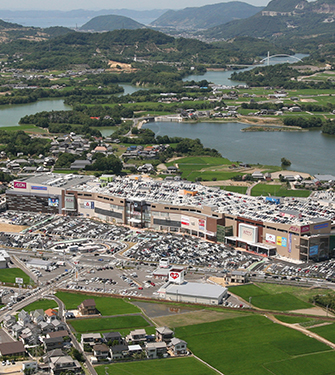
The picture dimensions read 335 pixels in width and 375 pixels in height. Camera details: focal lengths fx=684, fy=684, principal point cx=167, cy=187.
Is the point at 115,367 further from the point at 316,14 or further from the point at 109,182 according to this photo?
the point at 316,14

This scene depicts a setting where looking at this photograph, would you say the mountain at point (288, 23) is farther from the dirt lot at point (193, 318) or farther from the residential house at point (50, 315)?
the residential house at point (50, 315)

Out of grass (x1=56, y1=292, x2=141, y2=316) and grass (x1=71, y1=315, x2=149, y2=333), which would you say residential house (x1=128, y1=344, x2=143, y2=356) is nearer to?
grass (x1=71, y1=315, x2=149, y2=333)

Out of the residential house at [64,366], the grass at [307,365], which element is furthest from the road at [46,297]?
the grass at [307,365]

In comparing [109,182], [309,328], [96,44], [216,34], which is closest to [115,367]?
[309,328]

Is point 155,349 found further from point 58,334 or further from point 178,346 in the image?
point 58,334

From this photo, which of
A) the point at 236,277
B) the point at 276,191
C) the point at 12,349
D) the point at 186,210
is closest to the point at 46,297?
the point at 12,349

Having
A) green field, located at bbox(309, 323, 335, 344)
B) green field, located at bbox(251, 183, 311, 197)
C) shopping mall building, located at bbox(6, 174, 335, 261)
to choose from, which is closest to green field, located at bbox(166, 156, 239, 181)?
green field, located at bbox(251, 183, 311, 197)
